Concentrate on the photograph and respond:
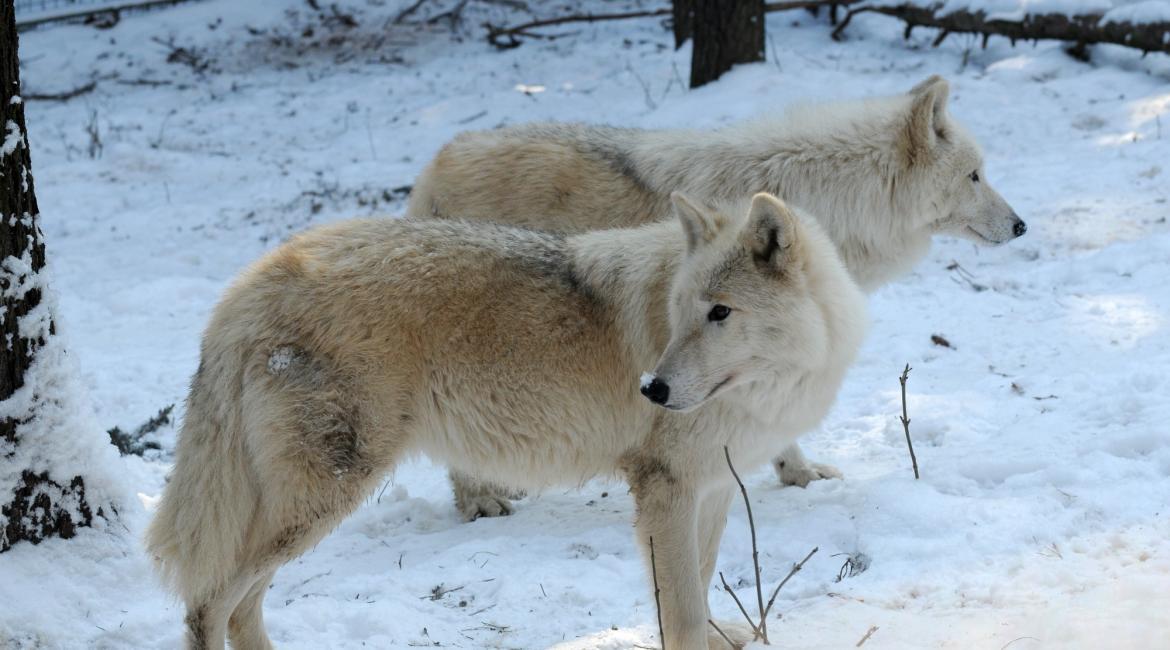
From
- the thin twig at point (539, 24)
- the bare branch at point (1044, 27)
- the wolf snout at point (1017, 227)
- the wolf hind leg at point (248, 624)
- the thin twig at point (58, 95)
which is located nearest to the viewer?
the wolf hind leg at point (248, 624)

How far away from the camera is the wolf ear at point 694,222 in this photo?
402 cm

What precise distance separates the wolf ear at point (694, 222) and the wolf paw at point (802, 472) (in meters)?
2.01

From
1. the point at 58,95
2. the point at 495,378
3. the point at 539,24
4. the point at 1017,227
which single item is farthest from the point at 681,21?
the point at 495,378

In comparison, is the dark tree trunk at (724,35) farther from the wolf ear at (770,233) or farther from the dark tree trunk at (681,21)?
the wolf ear at (770,233)

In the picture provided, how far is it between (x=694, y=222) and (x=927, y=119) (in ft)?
7.89

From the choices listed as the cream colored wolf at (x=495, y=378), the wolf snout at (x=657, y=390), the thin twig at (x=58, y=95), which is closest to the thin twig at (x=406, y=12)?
the thin twig at (x=58, y=95)

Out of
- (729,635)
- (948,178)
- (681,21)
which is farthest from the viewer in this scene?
(681,21)

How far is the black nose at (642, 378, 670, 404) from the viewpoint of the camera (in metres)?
3.76

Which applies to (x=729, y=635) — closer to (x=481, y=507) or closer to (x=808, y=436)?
(x=481, y=507)

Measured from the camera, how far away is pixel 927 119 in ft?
19.2

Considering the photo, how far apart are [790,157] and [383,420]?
121 inches

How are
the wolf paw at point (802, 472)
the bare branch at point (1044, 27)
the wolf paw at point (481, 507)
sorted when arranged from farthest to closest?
the bare branch at point (1044, 27) < the wolf paw at point (481, 507) < the wolf paw at point (802, 472)

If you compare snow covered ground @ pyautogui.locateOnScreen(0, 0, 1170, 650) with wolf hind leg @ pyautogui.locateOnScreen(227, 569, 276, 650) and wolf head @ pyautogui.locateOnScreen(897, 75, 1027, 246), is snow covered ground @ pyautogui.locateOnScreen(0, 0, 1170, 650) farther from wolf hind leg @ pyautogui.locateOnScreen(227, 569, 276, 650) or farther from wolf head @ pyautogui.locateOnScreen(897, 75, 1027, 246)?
wolf head @ pyautogui.locateOnScreen(897, 75, 1027, 246)

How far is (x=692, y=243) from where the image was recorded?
4113 millimetres
